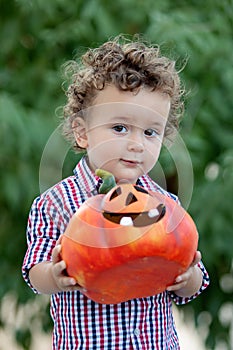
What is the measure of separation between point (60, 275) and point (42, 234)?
150 mm

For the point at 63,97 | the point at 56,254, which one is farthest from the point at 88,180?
the point at 63,97

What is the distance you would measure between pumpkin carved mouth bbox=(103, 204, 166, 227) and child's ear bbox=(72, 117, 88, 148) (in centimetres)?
23

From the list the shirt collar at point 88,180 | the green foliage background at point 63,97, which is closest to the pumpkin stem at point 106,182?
the shirt collar at point 88,180

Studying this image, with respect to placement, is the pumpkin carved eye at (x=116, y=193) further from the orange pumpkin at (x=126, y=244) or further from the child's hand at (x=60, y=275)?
the child's hand at (x=60, y=275)

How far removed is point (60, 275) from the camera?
172 cm

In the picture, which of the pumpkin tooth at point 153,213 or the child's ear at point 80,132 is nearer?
the pumpkin tooth at point 153,213

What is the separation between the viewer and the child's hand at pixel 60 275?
170 cm

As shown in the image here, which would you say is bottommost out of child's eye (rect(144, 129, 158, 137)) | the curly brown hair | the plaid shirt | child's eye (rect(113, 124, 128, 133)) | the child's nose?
the plaid shirt

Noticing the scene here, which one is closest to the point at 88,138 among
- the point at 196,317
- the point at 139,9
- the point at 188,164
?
the point at 188,164

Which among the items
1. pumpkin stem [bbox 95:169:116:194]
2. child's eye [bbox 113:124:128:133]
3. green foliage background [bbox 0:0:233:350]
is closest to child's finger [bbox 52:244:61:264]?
pumpkin stem [bbox 95:169:116:194]

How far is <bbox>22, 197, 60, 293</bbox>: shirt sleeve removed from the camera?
72.2 inches

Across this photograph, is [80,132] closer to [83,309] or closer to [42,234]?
[42,234]

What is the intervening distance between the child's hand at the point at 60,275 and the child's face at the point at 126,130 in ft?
0.54

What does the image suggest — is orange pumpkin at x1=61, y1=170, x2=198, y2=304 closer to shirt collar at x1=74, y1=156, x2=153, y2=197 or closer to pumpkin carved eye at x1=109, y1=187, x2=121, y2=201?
pumpkin carved eye at x1=109, y1=187, x2=121, y2=201
